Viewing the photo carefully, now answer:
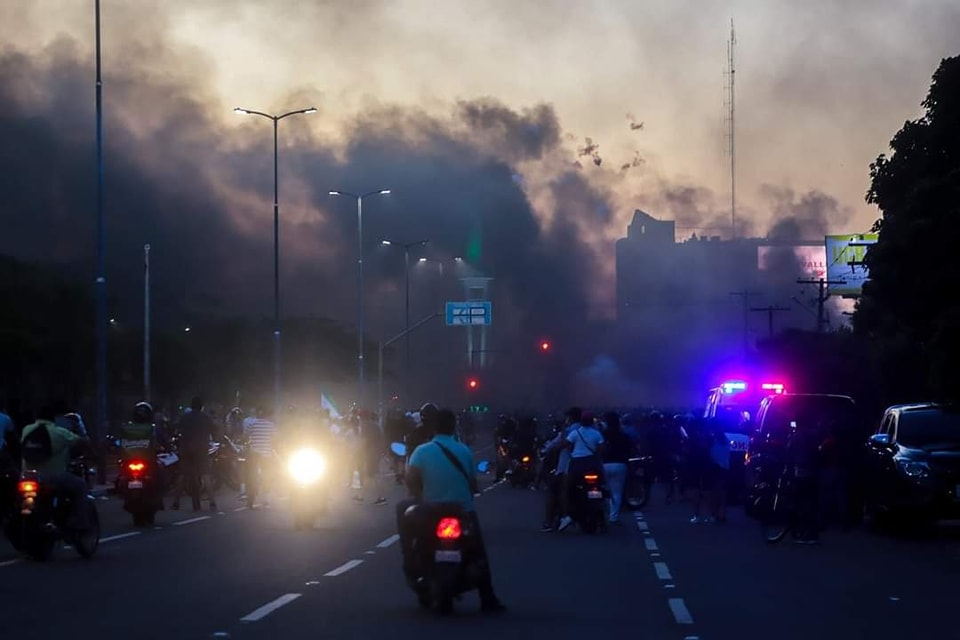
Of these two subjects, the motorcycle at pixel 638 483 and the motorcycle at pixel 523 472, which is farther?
the motorcycle at pixel 523 472

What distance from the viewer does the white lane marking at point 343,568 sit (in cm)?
2008

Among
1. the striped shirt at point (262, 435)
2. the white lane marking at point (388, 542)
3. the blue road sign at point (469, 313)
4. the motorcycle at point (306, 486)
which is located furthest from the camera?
the blue road sign at point (469, 313)

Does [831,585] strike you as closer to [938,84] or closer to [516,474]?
[516,474]

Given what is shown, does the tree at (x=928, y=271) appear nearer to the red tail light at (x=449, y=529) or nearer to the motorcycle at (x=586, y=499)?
the motorcycle at (x=586, y=499)

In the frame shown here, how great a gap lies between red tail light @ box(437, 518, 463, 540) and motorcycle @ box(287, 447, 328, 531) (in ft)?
42.6

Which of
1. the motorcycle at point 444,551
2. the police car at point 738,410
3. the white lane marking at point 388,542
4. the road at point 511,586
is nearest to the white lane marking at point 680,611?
the road at point 511,586

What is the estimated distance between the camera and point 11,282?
8969cm

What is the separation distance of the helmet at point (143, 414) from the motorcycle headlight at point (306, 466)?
284 centimetres

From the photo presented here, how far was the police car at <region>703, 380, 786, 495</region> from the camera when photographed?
129ft

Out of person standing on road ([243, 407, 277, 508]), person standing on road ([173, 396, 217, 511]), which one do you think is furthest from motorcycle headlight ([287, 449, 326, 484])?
person standing on road ([243, 407, 277, 508])

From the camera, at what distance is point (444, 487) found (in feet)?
53.0

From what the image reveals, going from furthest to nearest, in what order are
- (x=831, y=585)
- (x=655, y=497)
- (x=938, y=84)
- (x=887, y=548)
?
(x=938, y=84), (x=655, y=497), (x=887, y=548), (x=831, y=585)

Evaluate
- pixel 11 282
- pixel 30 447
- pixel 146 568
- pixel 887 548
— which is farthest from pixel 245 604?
pixel 11 282

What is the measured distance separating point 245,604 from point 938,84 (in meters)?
36.8
